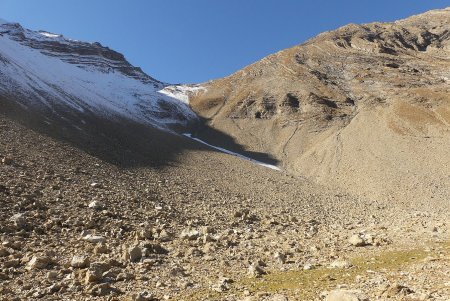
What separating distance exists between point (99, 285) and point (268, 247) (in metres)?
7.17

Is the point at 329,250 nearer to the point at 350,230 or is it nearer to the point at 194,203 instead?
the point at 350,230

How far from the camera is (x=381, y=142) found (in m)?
54.4

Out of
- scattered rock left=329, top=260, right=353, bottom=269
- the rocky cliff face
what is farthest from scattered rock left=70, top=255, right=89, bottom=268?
the rocky cliff face

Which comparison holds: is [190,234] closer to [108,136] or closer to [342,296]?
[342,296]

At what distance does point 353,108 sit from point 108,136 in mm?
47659

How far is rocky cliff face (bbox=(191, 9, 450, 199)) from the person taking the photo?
148ft

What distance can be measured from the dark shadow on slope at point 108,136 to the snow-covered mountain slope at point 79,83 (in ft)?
6.19

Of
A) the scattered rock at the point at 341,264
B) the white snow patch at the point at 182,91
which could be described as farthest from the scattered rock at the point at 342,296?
the white snow patch at the point at 182,91

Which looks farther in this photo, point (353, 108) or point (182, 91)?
point (182, 91)

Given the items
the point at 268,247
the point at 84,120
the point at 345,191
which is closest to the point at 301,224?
the point at 268,247

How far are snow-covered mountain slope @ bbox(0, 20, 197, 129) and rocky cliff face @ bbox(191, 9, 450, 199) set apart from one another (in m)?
9.60

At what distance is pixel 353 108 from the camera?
73.8 metres

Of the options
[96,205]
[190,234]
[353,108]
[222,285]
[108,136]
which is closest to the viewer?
[222,285]

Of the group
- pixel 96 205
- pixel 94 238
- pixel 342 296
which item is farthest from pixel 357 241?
pixel 96 205
